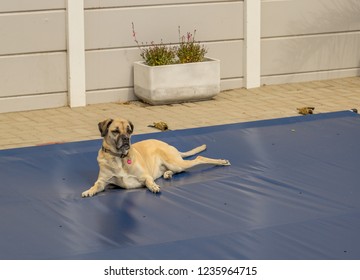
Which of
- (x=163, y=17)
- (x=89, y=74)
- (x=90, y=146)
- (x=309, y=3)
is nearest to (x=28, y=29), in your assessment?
(x=89, y=74)

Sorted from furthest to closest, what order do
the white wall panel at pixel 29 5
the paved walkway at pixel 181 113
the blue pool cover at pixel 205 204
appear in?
1. the white wall panel at pixel 29 5
2. the paved walkway at pixel 181 113
3. the blue pool cover at pixel 205 204

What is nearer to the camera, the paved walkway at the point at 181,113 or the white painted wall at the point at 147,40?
the paved walkway at the point at 181,113

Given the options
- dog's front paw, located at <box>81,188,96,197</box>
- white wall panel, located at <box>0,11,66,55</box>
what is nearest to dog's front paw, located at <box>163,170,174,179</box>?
dog's front paw, located at <box>81,188,96,197</box>

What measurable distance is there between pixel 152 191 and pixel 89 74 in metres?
3.83

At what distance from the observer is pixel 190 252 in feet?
21.8

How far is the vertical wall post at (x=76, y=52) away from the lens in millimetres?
11227

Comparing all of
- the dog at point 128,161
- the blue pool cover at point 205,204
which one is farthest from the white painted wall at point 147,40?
the dog at point 128,161

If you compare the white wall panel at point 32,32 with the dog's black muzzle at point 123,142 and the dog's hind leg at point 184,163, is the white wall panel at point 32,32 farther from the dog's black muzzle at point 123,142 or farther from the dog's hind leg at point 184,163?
the dog's black muzzle at point 123,142

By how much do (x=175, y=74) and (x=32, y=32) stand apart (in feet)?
5.43

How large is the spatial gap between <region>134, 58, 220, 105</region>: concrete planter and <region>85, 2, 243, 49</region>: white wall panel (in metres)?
0.41

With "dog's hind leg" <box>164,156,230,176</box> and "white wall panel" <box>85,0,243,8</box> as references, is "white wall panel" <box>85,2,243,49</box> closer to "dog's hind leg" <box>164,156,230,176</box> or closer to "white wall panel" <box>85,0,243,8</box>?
"white wall panel" <box>85,0,243,8</box>

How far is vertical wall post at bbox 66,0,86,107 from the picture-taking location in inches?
442

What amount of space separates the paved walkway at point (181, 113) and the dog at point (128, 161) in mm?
1953

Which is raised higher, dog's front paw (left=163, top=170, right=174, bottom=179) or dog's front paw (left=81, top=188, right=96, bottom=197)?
dog's front paw (left=163, top=170, right=174, bottom=179)
